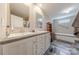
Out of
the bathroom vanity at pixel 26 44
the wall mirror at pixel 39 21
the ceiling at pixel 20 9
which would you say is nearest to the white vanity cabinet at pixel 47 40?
the bathroom vanity at pixel 26 44

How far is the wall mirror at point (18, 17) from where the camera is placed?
5.83 feet

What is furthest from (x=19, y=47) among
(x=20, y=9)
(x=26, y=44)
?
(x=20, y=9)

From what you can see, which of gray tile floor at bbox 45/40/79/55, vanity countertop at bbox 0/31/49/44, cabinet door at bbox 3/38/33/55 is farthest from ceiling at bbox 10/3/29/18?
gray tile floor at bbox 45/40/79/55

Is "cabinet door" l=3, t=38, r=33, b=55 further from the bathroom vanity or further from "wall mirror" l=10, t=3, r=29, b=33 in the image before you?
"wall mirror" l=10, t=3, r=29, b=33

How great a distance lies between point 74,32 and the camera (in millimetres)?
1810

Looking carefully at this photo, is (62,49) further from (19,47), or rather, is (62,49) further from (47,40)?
(19,47)

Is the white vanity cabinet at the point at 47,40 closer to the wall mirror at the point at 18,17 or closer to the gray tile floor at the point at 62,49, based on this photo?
the gray tile floor at the point at 62,49

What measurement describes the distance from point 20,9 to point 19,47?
0.61 meters

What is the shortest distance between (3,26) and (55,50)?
0.86 m

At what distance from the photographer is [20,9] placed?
1.84m

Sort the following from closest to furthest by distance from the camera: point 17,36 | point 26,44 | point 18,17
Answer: point 17,36, point 26,44, point 18,17

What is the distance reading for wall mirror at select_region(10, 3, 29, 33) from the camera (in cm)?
178

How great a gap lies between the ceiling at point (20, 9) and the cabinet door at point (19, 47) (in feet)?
1.37
